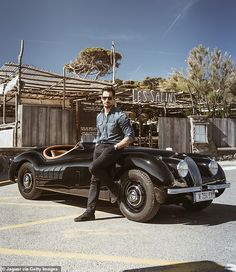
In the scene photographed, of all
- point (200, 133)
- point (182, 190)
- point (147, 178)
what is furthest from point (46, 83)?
point (182, 190)

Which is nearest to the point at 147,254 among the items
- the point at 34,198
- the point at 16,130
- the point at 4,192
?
the point at 34,198

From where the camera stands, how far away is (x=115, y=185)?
518cm

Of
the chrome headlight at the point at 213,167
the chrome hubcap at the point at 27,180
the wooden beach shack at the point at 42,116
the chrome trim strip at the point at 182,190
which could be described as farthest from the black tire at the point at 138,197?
the wooden beach shack at the point at 42,116

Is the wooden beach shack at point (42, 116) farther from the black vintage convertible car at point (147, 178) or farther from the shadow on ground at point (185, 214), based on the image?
the black vintage convertible car at point (147, 178)

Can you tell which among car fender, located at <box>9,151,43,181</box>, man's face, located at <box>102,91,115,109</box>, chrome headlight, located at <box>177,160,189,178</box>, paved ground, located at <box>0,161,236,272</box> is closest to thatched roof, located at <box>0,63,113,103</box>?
car fender, located at <box>9,151,43,181</box>

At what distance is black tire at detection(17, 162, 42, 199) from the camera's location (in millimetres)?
6652

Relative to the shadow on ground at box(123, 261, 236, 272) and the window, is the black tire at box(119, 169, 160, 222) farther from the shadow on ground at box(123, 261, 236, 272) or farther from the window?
the window

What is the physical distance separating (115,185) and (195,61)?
52.4 ft

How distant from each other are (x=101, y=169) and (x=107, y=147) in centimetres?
31

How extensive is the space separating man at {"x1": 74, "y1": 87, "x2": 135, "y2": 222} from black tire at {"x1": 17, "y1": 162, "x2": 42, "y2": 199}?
5.83ft

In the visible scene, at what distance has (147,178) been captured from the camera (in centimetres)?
487

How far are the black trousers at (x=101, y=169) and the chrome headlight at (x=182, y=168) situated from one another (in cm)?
84

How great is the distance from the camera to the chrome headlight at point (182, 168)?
16.2ft

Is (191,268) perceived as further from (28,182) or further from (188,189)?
(28,182)
